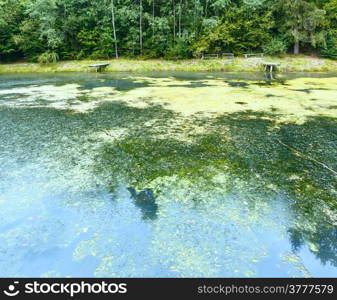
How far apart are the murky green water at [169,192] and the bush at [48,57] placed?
23542mm

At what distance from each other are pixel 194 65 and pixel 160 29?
8.23m

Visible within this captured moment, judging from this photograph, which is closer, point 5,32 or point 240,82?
point 240,82

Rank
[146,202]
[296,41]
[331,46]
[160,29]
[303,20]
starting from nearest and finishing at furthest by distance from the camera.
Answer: [146,202] < [303,20] < [331,46] < [296,41] < [160,29]

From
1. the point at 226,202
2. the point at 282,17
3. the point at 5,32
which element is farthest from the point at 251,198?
the point at 5,32

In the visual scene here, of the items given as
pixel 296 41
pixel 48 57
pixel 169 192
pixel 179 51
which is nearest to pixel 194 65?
pixel 179 51

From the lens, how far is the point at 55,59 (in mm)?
37250

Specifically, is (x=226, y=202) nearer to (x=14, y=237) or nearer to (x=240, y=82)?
(x=14, y=237)

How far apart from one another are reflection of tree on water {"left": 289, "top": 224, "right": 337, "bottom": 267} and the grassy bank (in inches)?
1203

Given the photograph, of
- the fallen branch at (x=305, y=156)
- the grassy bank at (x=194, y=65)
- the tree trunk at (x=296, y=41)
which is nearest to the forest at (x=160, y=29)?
the tree trunk at (x=296, y=41)

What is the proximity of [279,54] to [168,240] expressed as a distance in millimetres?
38169

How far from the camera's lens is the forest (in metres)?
36.8

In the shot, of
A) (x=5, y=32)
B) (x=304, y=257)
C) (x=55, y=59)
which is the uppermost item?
(x=5, y=32)

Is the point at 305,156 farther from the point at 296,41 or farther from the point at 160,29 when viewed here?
the point at 160,29

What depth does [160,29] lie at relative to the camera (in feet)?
129
